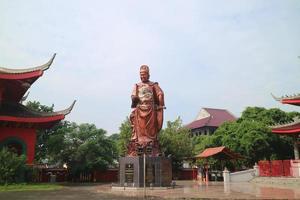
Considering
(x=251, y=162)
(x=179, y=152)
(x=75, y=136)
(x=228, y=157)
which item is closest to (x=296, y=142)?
(x=228, y=157)

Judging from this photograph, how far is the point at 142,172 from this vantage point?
16.6 metres

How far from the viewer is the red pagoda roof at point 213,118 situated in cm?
5939

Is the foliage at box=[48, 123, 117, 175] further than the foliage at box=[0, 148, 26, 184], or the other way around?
the foliage at box=[48, 123, 117, 175]

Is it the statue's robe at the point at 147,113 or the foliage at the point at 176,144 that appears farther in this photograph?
the foliage at the point at 176,144

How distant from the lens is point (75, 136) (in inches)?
1136

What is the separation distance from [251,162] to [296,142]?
948 centimetres

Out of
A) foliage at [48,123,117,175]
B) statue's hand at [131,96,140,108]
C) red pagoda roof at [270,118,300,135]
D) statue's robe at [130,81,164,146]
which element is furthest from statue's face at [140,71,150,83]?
red pagoda roof at [270,118,300,135]

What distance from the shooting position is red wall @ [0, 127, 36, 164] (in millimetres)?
23266

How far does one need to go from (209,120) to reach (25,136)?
40.7 m

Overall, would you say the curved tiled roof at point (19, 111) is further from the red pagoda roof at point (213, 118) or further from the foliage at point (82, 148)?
the red pagoda roof at point (213, 118)

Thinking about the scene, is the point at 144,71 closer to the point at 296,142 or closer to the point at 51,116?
the point at 51,116

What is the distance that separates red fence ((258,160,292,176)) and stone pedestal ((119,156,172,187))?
34.6 feet

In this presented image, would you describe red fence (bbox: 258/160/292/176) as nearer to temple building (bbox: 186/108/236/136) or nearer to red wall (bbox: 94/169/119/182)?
red wall (bbox: 94/169/119/182)

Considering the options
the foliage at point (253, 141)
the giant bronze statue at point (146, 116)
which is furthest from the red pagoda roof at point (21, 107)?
the foliage at point (253, 141)
